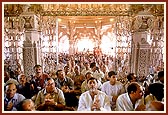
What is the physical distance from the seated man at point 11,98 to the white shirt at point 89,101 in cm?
36

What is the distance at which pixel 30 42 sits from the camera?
8.77ft

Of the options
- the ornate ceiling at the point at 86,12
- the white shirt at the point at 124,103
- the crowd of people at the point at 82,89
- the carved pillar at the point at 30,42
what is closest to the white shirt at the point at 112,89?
the crowd of people at the point at 82,89

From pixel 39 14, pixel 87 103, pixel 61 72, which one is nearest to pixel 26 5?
pixel 39 14

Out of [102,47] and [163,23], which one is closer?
[163,23]

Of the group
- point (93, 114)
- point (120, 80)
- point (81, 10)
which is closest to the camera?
point (93, 114)

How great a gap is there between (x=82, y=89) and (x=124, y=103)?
1.01ft

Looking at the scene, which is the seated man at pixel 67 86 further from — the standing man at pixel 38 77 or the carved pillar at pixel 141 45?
the carved pillar at pixel 141 45

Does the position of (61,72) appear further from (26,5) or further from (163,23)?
(163,23)

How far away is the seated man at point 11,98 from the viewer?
2.36 m

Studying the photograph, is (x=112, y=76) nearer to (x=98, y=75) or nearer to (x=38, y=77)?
(x=98, y=75)

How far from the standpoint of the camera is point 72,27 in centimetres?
267

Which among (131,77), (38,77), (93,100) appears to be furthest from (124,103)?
(38,77)

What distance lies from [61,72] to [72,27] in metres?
0.32

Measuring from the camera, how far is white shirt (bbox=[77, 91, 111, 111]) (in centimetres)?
242
